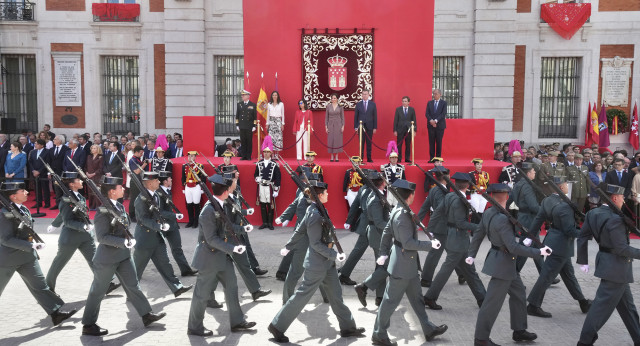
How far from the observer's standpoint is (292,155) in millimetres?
16188

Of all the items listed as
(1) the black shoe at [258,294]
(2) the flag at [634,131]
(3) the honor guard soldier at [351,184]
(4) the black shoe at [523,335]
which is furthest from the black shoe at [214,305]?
(2) the flag at [634,131]

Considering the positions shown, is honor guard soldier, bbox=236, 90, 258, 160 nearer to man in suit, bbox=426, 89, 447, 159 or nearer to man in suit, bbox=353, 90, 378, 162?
man in suit, bbox=353, 90, 378, 162

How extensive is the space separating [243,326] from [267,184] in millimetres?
6601

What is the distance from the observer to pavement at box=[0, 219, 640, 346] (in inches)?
279

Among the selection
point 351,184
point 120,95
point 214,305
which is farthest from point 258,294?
A: point 120,95

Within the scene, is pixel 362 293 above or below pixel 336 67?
below

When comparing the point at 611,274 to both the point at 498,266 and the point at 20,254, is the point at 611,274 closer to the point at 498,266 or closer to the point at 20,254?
the point at 498,266

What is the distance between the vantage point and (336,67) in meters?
15.8

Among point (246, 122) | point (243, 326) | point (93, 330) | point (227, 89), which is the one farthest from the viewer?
point (227, 89)

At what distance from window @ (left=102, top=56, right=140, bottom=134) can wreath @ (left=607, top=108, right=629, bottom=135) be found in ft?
58.7

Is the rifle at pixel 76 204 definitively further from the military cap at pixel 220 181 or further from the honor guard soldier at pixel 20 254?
the military cap at pixel 220 181

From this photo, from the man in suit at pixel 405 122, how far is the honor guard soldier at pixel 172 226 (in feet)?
22.4

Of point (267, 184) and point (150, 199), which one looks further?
point (267, 184)

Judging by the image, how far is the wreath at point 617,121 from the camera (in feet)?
69.6
